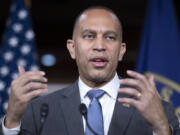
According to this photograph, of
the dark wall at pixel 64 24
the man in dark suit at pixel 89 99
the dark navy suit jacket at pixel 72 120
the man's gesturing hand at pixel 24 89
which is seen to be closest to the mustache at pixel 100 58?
the man in dark suit at pixel 89 99

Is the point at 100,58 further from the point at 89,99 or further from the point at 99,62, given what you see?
the point at 89,99

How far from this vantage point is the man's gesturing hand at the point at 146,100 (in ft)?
3.33

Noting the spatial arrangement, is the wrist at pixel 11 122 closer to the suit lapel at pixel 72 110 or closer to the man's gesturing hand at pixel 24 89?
the man's gesturing hand at pixel 24 89

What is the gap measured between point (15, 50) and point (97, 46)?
1.93 m

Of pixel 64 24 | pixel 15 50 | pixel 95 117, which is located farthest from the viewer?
pixel 64 24

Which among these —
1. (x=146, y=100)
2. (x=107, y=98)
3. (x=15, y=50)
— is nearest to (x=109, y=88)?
(x=107, y=98)

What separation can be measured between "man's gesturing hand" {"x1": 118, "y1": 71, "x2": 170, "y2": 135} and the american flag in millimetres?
2185

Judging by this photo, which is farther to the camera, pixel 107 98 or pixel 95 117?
pixel 107 98

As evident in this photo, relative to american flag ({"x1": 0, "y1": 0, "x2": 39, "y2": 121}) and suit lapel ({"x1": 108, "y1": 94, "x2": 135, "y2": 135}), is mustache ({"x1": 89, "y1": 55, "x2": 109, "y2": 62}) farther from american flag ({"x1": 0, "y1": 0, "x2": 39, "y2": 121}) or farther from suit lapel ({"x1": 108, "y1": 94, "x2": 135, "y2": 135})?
american flag ({"x1": 0, "y1": 0, "x2": 39, "y2": 121})

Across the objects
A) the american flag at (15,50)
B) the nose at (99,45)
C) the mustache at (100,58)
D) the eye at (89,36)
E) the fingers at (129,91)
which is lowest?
the american flag at (15,50)

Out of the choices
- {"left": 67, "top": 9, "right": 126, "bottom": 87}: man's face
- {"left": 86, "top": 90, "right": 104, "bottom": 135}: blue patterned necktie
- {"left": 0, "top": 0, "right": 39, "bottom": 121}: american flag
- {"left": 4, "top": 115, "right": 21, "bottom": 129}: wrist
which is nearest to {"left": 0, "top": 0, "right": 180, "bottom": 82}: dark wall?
{"left": 0, "top": 0, "right": 39, "bottom": 121}: american flag

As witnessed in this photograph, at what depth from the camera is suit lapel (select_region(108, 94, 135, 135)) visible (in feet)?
4.33

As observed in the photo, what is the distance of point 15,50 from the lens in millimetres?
3117

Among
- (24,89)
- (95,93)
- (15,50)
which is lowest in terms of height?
(15,50)
